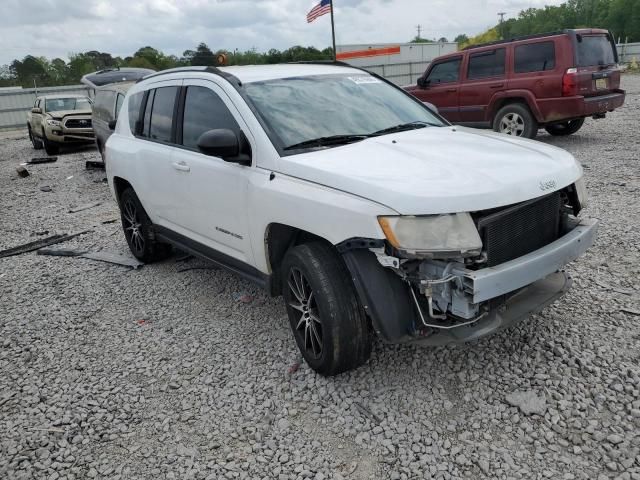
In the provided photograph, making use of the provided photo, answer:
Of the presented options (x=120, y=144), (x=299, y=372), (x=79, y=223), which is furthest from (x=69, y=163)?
(x=299, y=372)

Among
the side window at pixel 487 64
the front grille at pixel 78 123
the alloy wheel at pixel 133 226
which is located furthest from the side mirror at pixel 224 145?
the front grille at pixel 78 123

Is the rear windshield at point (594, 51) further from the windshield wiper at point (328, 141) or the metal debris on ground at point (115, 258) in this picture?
the metal debris on ground at point (115, 258)

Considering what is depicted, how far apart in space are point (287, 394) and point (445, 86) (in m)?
9.37

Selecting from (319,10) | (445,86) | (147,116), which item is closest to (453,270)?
(147,116)

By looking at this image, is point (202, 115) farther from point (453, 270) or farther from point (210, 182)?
point (453, 270)

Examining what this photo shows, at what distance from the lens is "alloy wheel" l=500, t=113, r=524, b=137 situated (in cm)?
963

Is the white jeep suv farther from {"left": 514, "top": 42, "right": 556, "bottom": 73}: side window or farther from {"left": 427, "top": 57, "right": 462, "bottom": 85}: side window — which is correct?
{"left": 427, "top": 57, "right": 462, "bottom": 85}: side window

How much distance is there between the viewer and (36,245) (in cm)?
670

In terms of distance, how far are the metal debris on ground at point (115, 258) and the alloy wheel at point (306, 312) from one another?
2.85m

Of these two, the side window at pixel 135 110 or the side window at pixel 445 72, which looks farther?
the side window at pixel 445 72

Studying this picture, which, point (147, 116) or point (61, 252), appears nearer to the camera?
point (147, 116)

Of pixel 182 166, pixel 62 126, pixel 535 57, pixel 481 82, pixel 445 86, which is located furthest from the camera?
pixel 62 126

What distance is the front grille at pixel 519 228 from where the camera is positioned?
2.67m

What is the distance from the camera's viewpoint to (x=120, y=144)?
5285 millimetres
